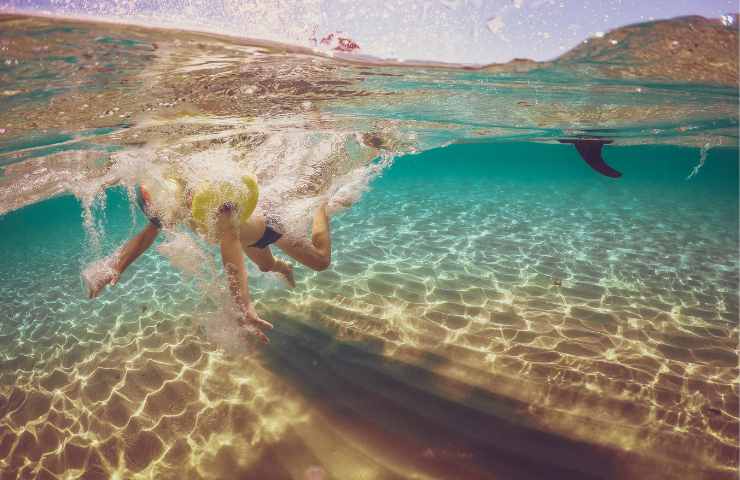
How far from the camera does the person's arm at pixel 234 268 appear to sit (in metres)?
3.99

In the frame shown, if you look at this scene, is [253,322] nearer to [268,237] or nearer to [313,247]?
[268,237]

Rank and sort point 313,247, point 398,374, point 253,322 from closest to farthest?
point 253,322
point 313,247
point 398,374

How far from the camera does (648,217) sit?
52.4ft

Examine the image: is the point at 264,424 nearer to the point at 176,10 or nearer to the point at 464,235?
the point at 176,10

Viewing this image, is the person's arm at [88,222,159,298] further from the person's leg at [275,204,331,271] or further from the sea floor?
the sea floor

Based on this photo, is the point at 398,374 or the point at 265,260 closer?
the point at 398,374

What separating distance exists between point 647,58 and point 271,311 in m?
8.75

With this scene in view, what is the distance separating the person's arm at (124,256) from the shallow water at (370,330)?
6.59ft

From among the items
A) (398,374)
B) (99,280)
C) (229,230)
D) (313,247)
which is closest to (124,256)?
(99,280)

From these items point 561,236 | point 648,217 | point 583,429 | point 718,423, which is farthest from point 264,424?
point 648,217

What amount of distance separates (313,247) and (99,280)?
303 centimetres

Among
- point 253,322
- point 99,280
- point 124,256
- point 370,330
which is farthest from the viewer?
point 370,330

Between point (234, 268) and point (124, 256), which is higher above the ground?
point (234, 268)

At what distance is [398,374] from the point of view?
534 centimetres
